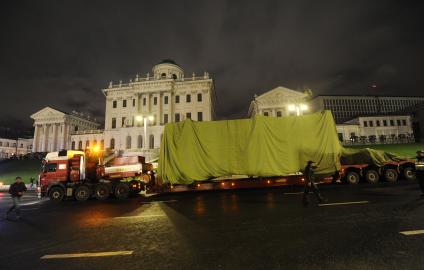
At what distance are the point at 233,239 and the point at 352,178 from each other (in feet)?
42.5

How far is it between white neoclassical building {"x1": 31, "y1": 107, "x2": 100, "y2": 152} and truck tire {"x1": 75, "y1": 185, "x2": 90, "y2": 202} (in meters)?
68.2

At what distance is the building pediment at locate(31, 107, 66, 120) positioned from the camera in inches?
2867

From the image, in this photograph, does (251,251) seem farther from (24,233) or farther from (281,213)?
(24,233)

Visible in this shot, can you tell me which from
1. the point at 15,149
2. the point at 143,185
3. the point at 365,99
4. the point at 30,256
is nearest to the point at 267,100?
the point at 365,99

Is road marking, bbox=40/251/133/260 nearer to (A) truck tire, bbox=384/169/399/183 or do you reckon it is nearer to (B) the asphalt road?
(B) the asphalt road

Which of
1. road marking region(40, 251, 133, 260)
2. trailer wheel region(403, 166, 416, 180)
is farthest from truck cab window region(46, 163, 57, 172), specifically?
trailer wheel region(403, 166, 416, 180)

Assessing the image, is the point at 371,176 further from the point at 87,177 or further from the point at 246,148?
the point at 87,177

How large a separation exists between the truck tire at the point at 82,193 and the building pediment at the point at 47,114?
71.3m

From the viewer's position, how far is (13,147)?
320 ft

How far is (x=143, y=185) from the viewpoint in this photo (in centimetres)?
1520

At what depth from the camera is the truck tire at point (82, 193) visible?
14508 mm

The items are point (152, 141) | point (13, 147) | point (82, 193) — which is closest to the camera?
point (82, 193)

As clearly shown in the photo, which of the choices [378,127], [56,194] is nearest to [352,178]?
[56,194]

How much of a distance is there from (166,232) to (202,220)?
1420 millimetres
